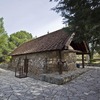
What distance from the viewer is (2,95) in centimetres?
720

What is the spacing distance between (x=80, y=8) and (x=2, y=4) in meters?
8.61

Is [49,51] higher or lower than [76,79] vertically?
higher

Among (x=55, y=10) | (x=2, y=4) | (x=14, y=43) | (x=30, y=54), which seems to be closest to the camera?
(x=55, y=10)

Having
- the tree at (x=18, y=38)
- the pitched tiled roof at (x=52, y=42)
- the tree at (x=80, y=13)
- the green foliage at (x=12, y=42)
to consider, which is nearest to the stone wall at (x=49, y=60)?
the pitched tiled roof at (x=52, y=42)

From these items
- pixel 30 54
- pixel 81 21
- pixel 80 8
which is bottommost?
pixel 30 54

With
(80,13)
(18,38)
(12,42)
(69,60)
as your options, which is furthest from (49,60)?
(18,38)

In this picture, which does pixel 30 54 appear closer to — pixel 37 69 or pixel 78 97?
pixel 37 69

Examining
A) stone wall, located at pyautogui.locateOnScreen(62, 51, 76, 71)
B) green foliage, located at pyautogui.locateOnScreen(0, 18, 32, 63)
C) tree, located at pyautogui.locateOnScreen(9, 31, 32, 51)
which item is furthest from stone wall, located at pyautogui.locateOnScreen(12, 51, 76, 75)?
tree, located at pyautogui.locateOnScreen(9, 31, 32, 51)

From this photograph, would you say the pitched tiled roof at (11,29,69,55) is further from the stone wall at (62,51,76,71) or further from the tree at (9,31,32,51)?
the tree at (9,31,32,51)

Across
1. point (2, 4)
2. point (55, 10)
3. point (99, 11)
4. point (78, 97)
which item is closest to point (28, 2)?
point (2, 4)

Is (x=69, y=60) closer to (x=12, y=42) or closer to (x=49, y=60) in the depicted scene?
(x=49, y=60)

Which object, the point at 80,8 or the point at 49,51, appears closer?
the point at 80,8

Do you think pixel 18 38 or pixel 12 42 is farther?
pixel 18 38

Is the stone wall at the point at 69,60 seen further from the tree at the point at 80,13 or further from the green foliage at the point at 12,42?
the green foliage at the point at 12,42
